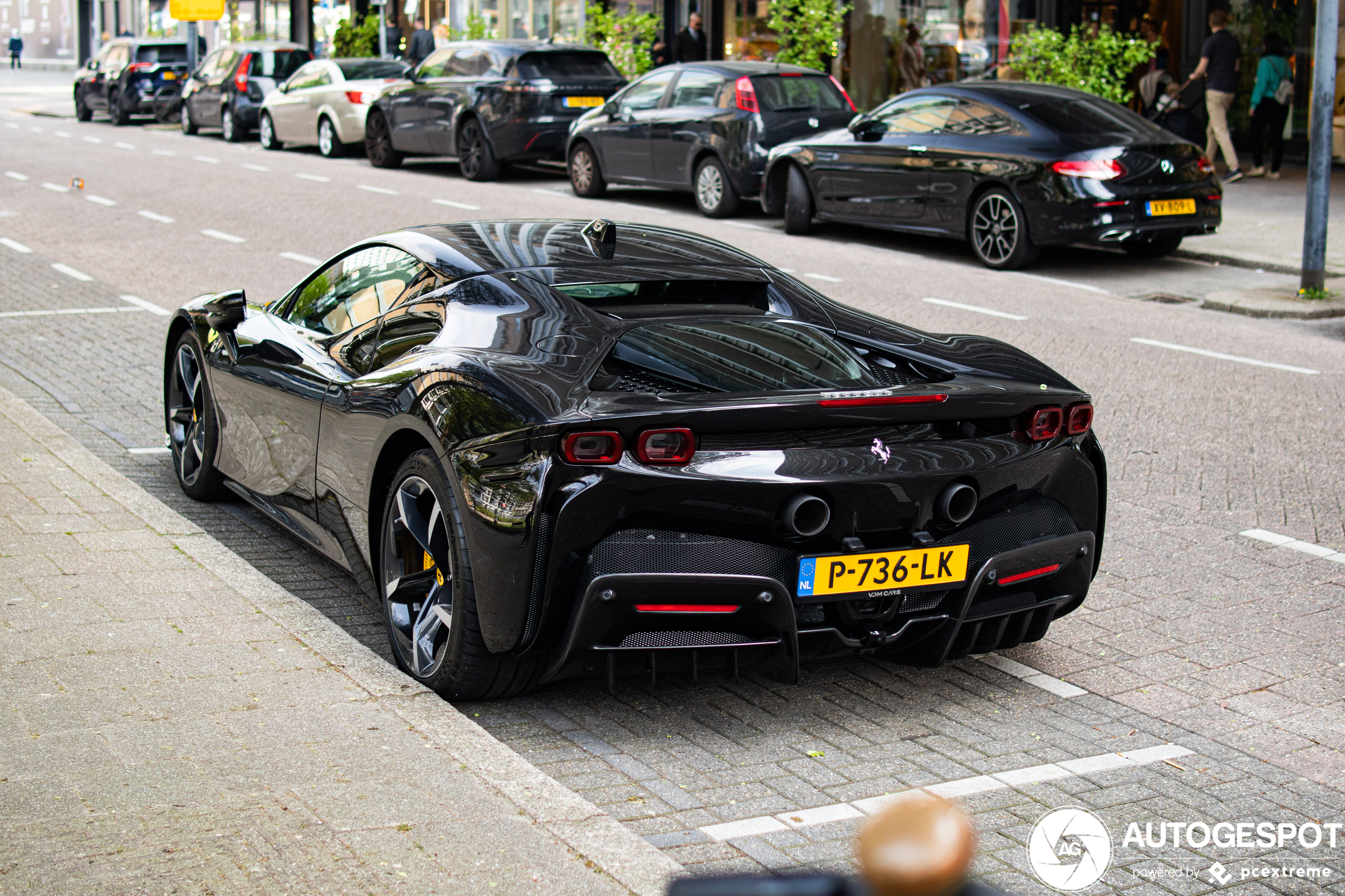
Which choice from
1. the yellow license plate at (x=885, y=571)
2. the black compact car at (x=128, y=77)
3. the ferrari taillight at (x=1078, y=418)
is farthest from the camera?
the black compact car at (x=128, y=77)

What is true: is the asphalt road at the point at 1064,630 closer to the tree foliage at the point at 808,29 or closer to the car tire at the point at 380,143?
the car tire at the point at 380,143

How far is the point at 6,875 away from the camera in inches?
120

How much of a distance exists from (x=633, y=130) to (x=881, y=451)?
14485 mm

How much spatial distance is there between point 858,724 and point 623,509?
1000 millimetres

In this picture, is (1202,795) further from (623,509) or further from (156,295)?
(156,295)

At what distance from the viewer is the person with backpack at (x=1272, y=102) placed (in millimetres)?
19531

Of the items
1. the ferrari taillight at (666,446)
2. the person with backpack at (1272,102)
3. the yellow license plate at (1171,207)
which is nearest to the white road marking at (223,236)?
the yellow license plate at (1171,207)

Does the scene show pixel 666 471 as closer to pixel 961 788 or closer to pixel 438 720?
pixel 438 720

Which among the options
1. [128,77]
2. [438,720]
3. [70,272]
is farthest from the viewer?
[128,77]

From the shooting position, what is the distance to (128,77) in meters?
33.7

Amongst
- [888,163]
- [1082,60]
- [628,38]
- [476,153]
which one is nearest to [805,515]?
[888,163]

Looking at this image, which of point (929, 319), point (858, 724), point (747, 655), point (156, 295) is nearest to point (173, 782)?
point (747, 655)

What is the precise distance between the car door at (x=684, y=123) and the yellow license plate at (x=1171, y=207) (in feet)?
17.6

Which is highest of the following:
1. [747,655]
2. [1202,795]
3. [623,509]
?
[623,509]
